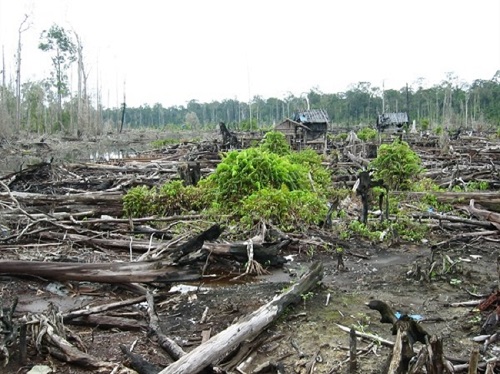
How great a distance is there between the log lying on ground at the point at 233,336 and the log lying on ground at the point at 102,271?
1548mm

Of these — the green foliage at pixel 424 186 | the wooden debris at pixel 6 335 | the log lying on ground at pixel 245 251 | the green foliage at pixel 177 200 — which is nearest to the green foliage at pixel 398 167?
the green foliage at pixel 424 186

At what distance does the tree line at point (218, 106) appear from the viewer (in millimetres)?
48875

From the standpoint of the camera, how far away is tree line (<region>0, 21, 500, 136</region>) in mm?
48875

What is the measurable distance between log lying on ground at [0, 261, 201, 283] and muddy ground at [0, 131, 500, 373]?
14cm

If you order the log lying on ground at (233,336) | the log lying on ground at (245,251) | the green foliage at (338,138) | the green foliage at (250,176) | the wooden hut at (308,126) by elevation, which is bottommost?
the log lying on ground at (233,336)

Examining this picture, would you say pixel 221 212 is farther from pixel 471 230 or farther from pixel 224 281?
pixel 471 230

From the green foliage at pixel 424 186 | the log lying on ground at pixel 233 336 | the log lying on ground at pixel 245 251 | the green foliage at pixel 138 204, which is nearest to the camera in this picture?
the log lying on ground at pixel 233 336

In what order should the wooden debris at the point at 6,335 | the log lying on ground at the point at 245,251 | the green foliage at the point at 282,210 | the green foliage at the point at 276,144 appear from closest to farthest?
the wooden debris at the point at 6,335
the log lying on ground at the point at 245,251
the green foliage at the point at 282,210
the green foliage at the point at 276,144

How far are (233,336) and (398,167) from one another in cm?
962

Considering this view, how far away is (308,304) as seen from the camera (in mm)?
5117

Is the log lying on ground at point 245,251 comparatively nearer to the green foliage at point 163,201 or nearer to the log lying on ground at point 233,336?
the log lying on ground at point 233,336

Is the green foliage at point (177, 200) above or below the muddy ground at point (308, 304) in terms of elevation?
above

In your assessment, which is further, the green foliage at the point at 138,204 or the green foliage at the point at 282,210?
the green foliage at the point at 138,204

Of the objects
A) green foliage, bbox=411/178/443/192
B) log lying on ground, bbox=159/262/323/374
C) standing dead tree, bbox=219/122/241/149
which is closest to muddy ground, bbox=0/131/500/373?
log lying on ground, bbox=159/262/323/374
